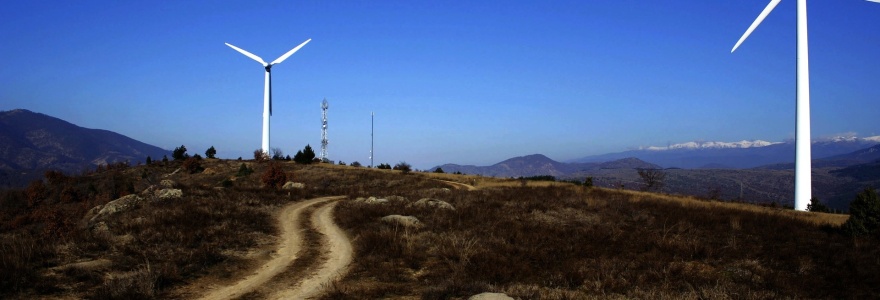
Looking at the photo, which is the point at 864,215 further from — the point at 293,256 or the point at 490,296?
the point at 293,256

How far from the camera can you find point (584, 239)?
2138 centimetres

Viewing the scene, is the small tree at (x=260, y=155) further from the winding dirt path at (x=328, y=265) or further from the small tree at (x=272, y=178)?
the winding dirt path at (x=328, y=265)

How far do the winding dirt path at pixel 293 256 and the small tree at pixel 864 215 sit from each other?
24612mm

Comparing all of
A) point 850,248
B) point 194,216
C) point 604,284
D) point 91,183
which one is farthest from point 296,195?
point 91,183

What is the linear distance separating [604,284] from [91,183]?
72.2 meters

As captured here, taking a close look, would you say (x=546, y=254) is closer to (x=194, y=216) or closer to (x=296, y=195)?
(x=194, y=216)

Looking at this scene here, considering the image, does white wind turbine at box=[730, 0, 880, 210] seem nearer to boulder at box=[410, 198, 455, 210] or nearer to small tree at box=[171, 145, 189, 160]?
boulder at box=[410, 198, 455, 210]

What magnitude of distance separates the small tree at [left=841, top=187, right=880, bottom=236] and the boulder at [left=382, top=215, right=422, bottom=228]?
2134 cm

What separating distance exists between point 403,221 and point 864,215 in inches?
905

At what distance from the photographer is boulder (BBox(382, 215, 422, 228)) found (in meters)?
22.9

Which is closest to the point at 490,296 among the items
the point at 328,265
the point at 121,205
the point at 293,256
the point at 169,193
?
the point at 328,265

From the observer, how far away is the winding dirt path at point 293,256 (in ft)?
44.1

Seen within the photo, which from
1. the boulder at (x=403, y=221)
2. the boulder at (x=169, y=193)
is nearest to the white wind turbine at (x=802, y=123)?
the boulder at (x=403, y=221)

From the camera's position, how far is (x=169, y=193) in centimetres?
2966
